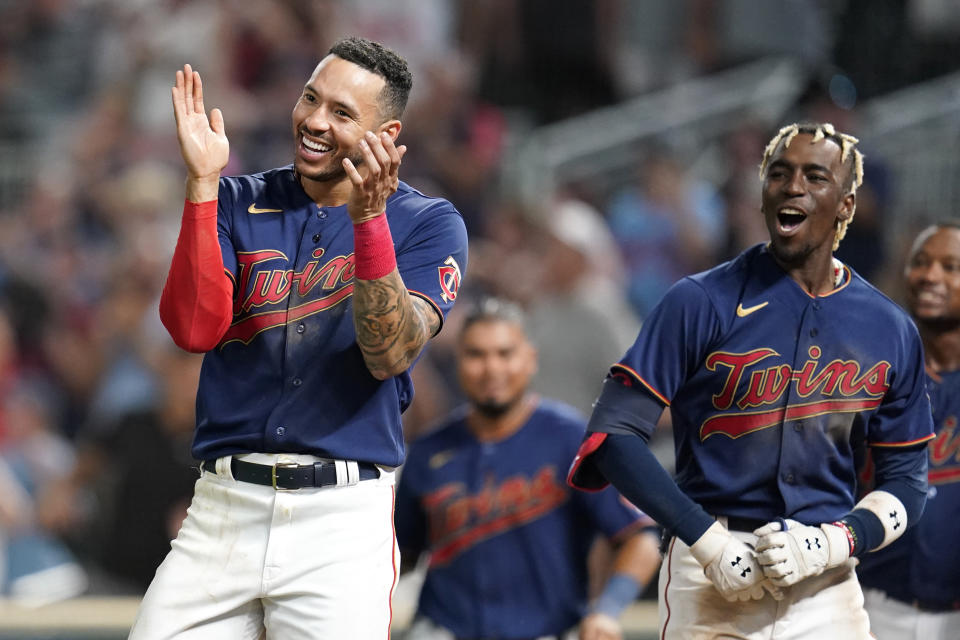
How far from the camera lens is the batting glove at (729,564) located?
278cm

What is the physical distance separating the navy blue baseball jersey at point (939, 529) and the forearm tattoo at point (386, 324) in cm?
181

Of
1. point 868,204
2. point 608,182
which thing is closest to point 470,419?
point 868,204

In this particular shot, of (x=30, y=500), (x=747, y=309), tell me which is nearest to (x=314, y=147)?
(x=747, y=309)

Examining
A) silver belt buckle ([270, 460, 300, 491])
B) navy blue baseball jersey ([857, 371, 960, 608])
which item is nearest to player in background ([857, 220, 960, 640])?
navy blue baseball jersey ([857, 371, 960, 608])

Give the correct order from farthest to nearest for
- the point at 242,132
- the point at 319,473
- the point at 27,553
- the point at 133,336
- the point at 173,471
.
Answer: the point at 242,132 → the point at 133,336 → the point at 27,553 → the point at 173,471 → the point at 319,473

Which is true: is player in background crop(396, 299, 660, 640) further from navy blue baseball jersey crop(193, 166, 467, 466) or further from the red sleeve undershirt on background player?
the red sleeve undershirt on background player

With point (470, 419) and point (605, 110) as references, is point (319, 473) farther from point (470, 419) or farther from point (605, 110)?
point (605, 110)

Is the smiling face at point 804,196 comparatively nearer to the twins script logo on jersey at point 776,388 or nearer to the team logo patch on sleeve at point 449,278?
the twins script logo on jersey at point 776,388

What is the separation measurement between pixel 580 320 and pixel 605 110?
265 centimetres

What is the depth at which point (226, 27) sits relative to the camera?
846 centimetres

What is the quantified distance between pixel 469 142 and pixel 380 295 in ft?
18.7

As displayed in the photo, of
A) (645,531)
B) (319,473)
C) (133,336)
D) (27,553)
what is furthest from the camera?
→ (133,336)

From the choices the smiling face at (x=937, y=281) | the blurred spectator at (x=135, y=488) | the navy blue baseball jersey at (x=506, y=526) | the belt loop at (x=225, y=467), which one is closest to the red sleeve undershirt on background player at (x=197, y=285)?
the belt loop at (x=225, y=467)

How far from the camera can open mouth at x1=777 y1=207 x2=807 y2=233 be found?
2975mm
